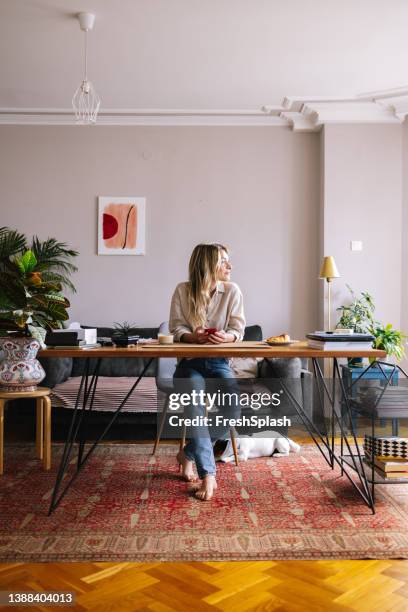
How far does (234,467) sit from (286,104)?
10.7 ft

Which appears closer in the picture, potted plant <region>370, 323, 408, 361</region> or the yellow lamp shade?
potted plant <region>370, 323, 408, 361</region>

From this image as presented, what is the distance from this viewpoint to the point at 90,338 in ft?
9.69

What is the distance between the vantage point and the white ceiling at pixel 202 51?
3533 mm

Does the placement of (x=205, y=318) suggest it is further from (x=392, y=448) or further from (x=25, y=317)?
(x=392, y=448)

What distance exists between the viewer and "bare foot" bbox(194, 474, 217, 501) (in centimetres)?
284

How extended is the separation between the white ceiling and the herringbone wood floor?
119 inches

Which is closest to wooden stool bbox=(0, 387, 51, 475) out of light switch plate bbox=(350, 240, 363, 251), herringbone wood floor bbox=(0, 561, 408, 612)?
herringbone wood floor bbox=(0, 561, 408, 612)

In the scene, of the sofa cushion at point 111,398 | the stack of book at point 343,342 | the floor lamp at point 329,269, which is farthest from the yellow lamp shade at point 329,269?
the stack of book at point 343,342

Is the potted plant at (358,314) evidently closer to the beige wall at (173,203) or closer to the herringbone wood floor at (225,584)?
the beige wall at (173,203)

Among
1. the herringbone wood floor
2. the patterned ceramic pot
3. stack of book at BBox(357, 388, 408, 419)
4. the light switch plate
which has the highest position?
the light switch plate

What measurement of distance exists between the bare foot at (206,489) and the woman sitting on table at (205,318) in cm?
3

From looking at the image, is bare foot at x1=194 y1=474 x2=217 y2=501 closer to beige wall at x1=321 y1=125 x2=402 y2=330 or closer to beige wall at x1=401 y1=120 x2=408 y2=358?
beige wall at x1=321 y1=125 x2=402 y2=330

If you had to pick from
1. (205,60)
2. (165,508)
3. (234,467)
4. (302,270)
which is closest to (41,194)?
(205,60)

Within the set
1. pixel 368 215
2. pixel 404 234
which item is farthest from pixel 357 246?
pixel 404 234
